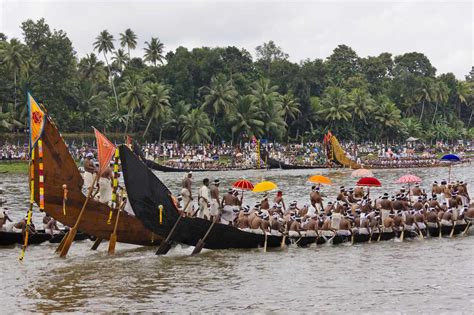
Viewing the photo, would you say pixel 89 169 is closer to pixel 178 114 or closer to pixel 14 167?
pixel 14 167

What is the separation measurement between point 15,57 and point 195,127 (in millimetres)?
16460

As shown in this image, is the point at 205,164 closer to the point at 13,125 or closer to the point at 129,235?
the point at 13,125

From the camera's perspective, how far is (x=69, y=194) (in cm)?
1933

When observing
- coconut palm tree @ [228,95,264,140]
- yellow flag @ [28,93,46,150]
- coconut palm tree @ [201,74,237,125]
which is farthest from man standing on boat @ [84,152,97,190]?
coconut palm tree @ [228,95,264,140]

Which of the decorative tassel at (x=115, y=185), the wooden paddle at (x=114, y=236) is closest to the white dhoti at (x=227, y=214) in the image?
the wooden paddle at (x=114, y=236)

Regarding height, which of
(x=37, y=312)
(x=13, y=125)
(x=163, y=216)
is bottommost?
(x=37, y=312)

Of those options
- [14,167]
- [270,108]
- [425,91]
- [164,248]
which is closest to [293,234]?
[164,248]

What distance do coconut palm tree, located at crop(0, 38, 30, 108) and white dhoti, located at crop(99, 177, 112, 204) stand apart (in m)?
43.0

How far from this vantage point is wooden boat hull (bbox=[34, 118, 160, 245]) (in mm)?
19094

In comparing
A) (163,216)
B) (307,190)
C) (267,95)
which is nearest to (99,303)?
(163,216)

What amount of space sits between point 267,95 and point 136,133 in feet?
45.1

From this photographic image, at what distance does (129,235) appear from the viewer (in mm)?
20188

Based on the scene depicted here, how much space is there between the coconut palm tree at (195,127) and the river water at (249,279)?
44.2m

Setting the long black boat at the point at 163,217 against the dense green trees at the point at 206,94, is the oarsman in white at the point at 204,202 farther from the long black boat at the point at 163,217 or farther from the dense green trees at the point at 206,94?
the dense green trees at the point at 206,94
